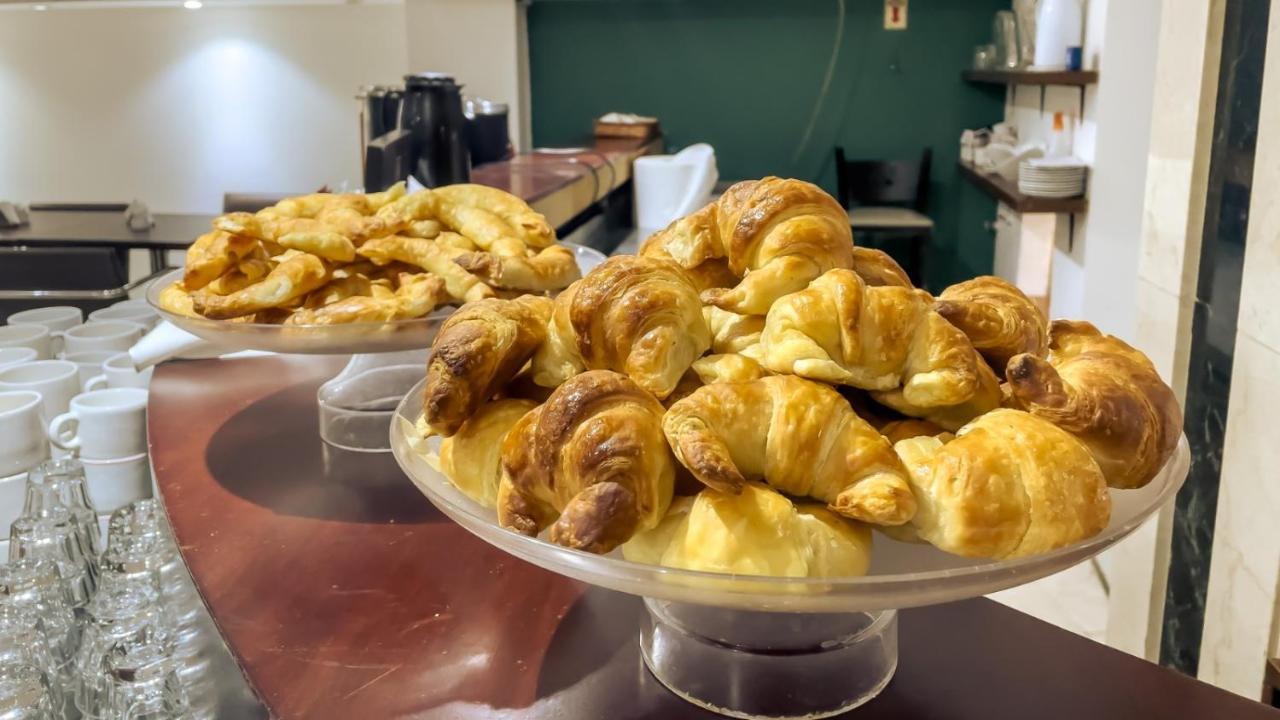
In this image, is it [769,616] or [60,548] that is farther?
[60,548]

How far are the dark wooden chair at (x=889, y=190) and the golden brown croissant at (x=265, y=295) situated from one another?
369 cm

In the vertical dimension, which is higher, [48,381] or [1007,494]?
[1007,494]

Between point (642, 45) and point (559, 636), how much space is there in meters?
4.41

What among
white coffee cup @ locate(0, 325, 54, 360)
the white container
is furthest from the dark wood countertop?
the white container

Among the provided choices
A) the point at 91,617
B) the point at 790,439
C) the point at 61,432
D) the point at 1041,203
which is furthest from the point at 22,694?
the point at 1041,203

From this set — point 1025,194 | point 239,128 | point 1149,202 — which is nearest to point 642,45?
point 239,128

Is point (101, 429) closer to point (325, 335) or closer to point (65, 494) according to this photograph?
point (65, 494)

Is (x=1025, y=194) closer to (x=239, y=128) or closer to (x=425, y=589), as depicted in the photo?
(x=425, y=589)

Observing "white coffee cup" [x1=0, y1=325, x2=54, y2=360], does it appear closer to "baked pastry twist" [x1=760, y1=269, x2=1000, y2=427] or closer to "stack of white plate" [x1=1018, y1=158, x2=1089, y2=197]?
"baked pastry twist" [x1=760, y1=269, x2=1000, y2=427]

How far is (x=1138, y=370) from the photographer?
0.61 metres

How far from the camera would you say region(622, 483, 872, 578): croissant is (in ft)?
1.65

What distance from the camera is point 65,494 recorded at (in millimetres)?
989

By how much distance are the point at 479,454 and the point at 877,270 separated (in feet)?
0.96

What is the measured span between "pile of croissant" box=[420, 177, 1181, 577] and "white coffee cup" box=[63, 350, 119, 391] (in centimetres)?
99
